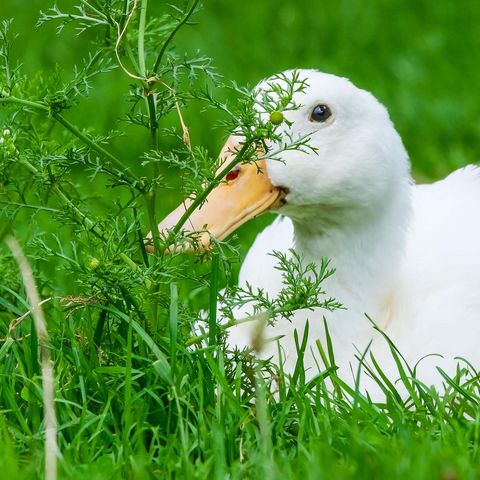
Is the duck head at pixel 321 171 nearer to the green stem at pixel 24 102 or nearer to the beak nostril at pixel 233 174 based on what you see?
the beak nostril at pixel 233 174

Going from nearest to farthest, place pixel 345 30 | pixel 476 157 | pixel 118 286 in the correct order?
pixel 118 286
pixel 476 157
pixel 345 30

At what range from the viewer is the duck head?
3971mm

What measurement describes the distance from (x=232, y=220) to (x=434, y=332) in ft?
2.40

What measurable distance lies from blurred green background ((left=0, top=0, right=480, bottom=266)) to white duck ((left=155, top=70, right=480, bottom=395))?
1.96 m

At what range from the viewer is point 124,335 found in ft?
12.3

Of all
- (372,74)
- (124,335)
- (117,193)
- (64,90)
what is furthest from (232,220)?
(372,74)

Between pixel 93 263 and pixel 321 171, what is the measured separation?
0.90 m

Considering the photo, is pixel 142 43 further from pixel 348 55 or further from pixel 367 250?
pixel 348 55

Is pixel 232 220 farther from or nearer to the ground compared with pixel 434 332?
farther from the ground

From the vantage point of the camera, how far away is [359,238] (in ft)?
13.9

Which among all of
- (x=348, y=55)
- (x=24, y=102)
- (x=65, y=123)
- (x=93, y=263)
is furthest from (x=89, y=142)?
(x=348, y=55)

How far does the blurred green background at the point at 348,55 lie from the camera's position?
21.8 ft

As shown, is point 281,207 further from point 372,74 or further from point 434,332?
point 372,74

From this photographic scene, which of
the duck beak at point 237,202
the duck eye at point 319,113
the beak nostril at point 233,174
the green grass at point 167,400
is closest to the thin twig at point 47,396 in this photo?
the green grass at point 167,400
